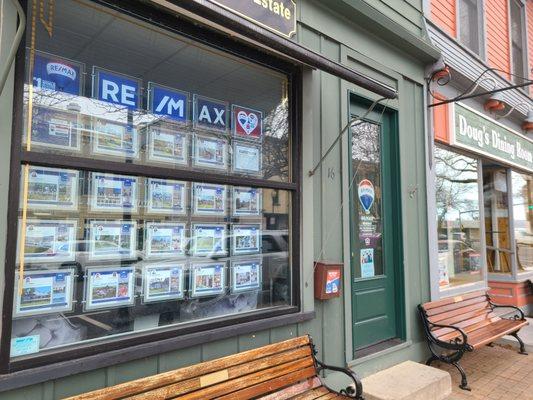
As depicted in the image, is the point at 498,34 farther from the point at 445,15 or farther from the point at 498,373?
the point at 498,373

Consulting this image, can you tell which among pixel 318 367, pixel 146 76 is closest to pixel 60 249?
pixel 146 76

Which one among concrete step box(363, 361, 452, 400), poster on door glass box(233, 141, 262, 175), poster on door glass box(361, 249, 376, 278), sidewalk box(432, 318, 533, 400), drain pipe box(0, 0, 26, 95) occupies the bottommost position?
sidewalk box(432, 318, 533, 400)

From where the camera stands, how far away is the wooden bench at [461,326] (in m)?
4.16

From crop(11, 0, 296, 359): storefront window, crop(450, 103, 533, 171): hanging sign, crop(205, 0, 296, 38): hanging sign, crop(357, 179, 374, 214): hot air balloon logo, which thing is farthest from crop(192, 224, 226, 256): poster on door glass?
crop(450, 103, 533, 171): hanging sign

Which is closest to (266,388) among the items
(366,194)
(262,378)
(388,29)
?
(262,378)

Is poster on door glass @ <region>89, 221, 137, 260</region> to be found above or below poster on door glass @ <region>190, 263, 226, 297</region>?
above

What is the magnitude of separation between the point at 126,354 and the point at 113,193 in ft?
3.14

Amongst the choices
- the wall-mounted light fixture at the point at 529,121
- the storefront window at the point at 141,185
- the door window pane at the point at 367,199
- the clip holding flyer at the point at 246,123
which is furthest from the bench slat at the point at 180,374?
the wall-mounted light fixture at the point at 529,121

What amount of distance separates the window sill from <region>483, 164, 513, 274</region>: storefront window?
580 centimetres

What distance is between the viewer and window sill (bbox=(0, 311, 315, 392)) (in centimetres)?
192

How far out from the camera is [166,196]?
2.74 meters

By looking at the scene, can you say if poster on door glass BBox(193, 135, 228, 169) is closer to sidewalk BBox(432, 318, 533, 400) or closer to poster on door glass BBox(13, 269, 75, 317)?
poster on door glass BBox(13, 269, 75, 317)

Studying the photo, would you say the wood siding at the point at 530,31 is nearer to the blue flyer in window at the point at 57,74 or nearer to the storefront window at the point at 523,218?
the storefront window at the point at 523,218

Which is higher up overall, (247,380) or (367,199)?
(367,199)
